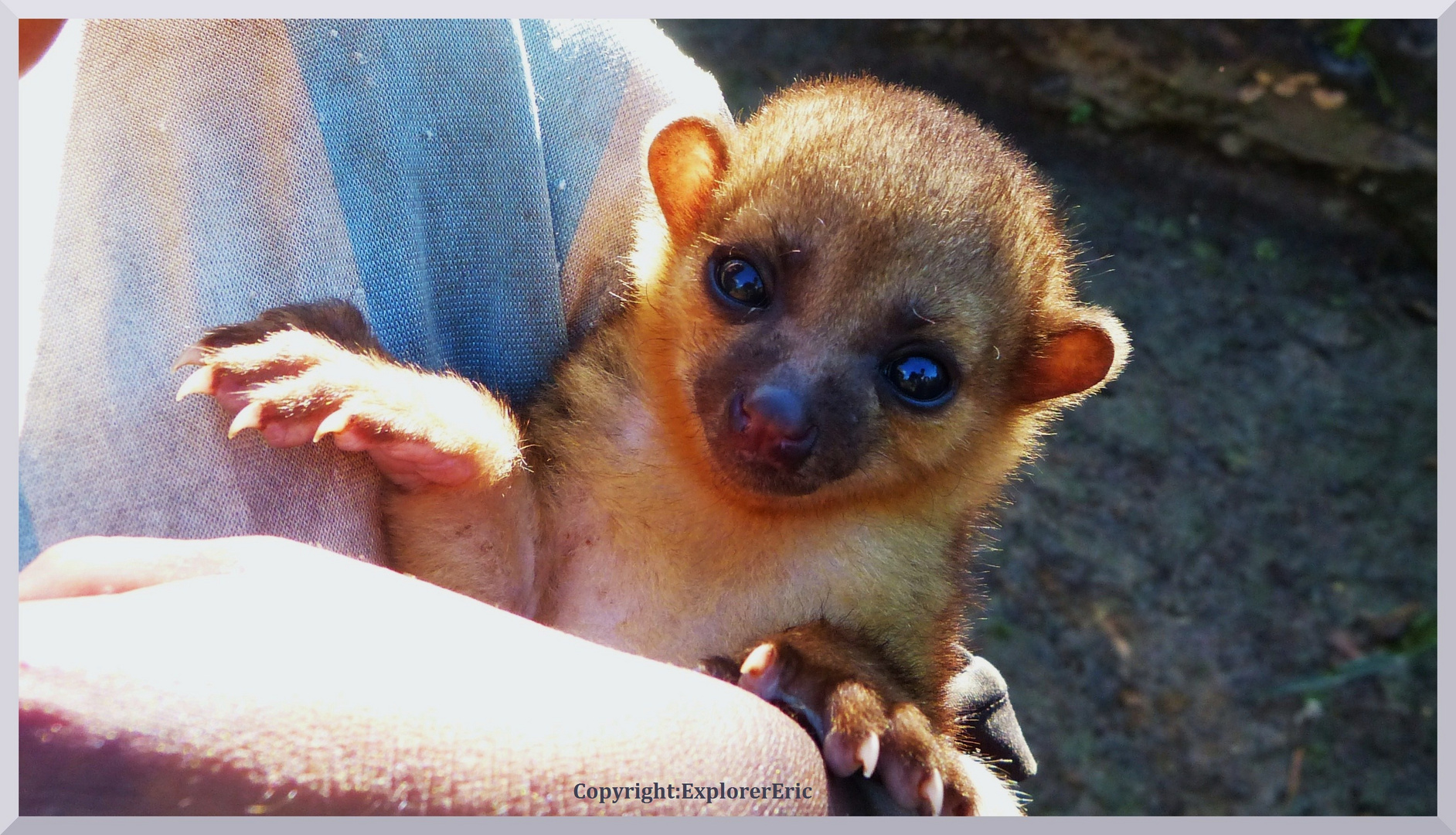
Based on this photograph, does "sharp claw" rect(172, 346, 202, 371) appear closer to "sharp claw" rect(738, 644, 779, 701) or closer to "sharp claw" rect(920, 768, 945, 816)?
"sharp claw" rect(738, 644, 779, 701)

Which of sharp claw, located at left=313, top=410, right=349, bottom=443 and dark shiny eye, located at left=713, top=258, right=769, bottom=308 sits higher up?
→ sharp claw, located at left=313, top=410, right=349, bottom=443

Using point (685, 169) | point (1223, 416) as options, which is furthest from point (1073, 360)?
point (1223, 416)

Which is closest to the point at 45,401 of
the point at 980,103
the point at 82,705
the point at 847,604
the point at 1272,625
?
the point at 82,705

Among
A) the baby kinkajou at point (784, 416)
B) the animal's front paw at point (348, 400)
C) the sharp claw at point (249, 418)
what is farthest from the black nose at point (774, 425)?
the sharp claw at point (249, 418)

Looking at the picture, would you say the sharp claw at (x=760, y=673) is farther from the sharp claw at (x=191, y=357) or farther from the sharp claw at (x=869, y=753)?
the sharp claw at (x=191, y=357)

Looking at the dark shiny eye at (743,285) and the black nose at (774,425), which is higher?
the dark shiny eye at (743,285)

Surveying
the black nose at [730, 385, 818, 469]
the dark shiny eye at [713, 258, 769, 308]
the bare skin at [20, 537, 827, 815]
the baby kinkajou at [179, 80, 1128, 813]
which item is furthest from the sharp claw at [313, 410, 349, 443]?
the dark shiny eye at [713, 258, 769, 308]

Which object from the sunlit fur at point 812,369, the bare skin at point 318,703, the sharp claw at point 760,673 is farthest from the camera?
the sunlit fur at point 812,369
